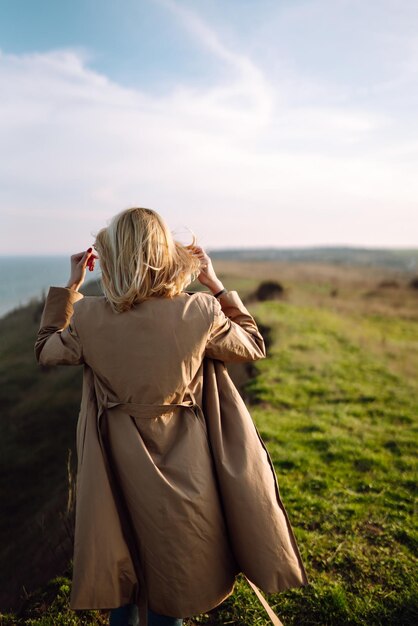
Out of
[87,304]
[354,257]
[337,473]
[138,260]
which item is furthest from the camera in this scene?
[354,257]

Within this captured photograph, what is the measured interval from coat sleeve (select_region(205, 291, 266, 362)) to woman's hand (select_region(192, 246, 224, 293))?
7 centimetres

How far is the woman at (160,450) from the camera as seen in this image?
2.14 m

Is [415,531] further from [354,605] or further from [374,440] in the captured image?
[374,440]

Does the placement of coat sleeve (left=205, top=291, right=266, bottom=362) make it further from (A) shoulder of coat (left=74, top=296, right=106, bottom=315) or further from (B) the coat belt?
(A) shoulder of coat (left=74, top=296, right=106, bottom=315)

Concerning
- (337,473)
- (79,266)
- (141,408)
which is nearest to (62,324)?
(79,266)

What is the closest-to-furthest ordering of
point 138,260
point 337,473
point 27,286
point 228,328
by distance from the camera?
point 138,260 → point 228,328 → point 337,473 → point 27,286

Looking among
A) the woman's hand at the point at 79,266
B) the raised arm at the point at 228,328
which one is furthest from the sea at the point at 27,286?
the raised arm at the point at 228,328

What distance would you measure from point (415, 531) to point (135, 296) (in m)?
3.70

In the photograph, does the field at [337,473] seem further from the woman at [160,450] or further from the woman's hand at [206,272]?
the woman's hand at [206,272]

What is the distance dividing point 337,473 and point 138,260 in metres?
4.61

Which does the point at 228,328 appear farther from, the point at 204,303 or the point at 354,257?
the point at 354,257

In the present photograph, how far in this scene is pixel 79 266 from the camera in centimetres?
251

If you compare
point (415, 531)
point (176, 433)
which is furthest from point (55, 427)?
point (176, 433)

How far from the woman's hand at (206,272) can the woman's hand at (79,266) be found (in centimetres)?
54
